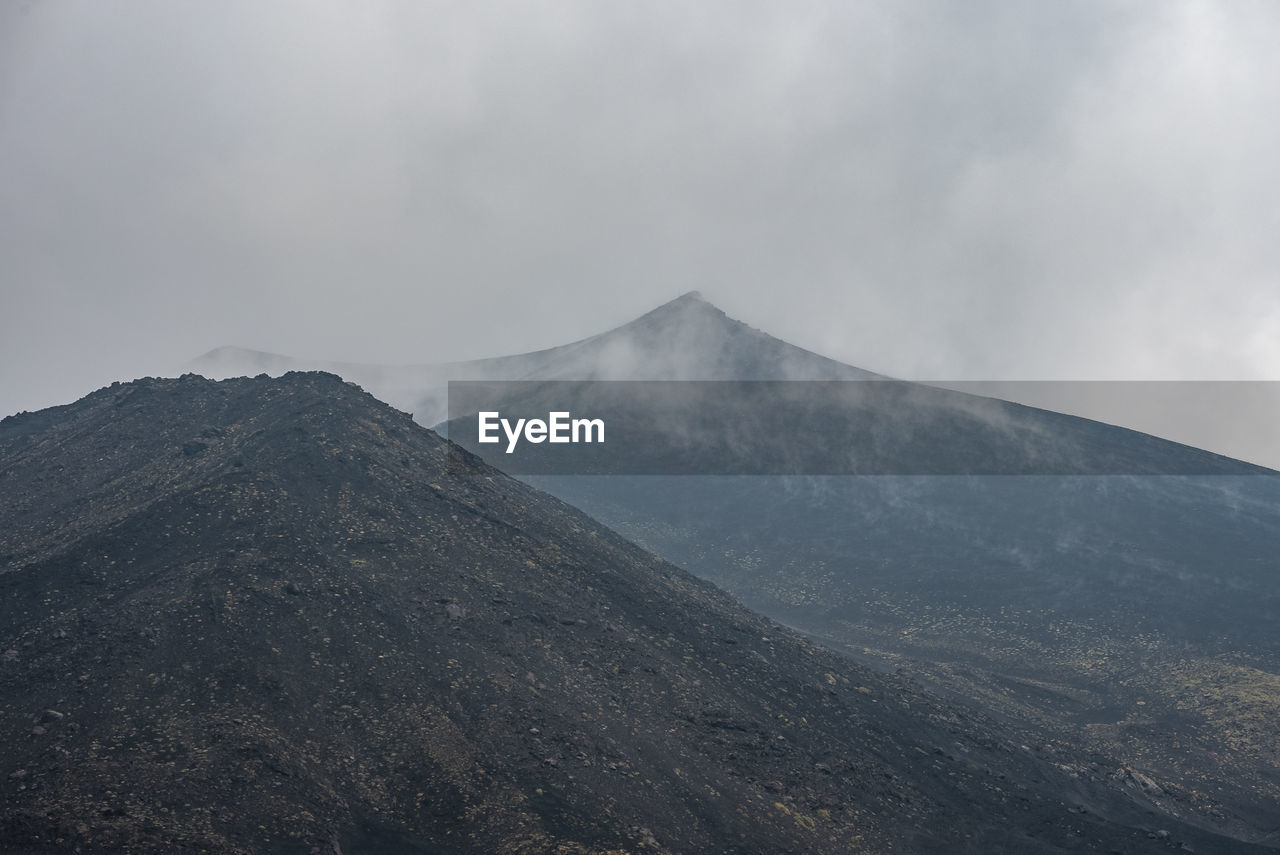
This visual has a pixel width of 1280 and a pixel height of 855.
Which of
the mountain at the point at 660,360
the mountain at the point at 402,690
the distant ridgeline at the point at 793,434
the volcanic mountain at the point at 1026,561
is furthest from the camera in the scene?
the mountain at the point at 660,360

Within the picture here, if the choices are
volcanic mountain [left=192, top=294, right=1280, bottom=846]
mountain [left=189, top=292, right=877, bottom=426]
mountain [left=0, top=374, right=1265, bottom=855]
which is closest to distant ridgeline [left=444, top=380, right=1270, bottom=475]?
volcanic mountain [left=192, top=294, right=1280, bottom=846]

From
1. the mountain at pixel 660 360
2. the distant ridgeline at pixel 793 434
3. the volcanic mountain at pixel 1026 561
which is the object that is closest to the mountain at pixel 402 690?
the volcanic mountain at pixel 1026 561

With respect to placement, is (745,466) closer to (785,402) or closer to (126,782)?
(785,402)

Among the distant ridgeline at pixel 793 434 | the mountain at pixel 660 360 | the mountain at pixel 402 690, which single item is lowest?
the mountain at pixel 402 690

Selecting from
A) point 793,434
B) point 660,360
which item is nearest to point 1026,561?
point 793,434

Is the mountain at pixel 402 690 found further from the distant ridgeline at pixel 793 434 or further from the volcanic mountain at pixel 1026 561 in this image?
the distant ridgeline at pixel 793 434

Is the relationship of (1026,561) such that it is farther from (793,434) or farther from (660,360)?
(660,360)

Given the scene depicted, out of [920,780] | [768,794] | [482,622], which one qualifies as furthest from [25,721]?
[920,780]
